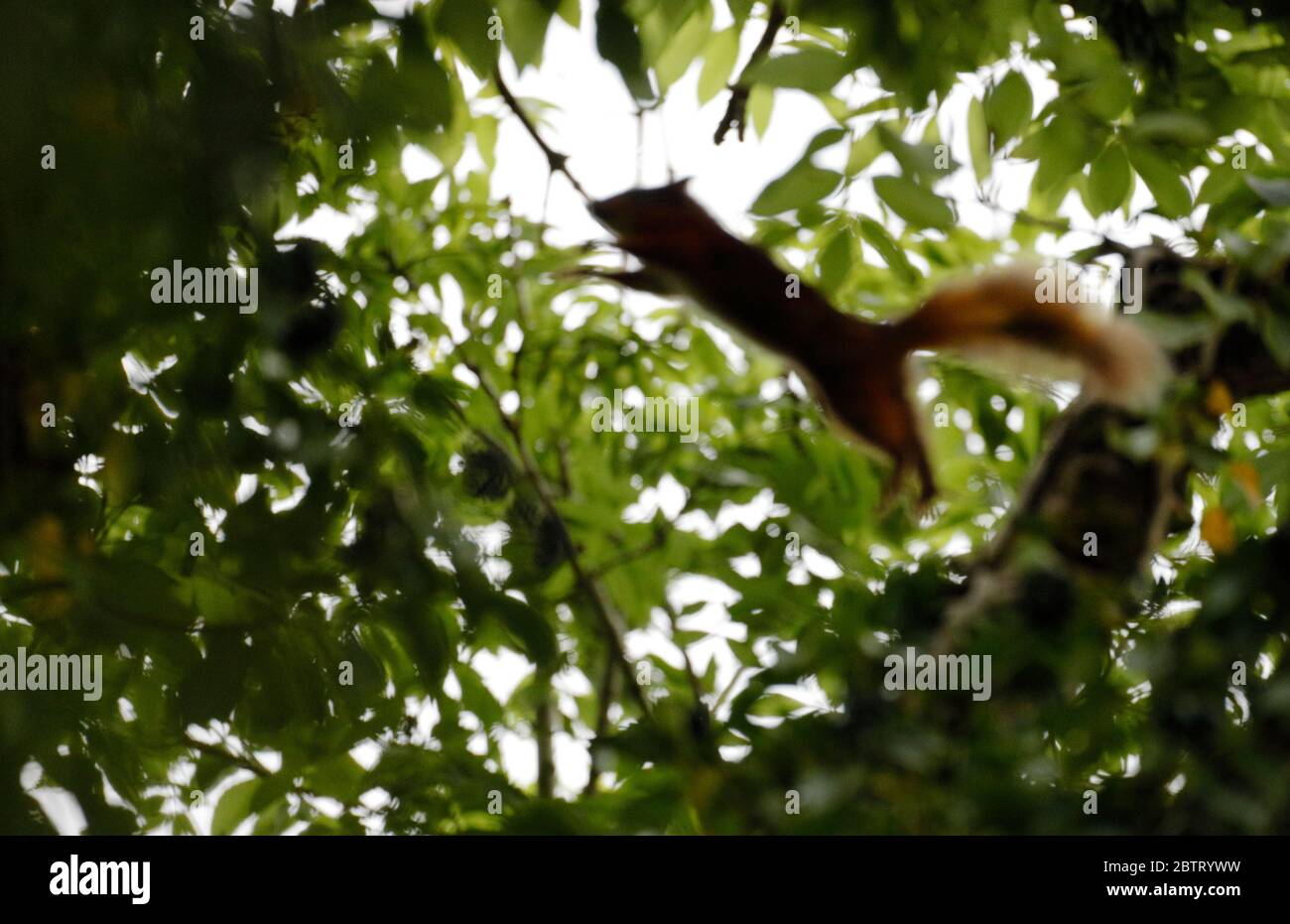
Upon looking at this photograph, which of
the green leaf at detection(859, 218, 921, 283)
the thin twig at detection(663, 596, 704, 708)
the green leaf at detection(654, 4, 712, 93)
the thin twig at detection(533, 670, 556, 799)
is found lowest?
the thin twig at detection(533, 670, 556, 799)

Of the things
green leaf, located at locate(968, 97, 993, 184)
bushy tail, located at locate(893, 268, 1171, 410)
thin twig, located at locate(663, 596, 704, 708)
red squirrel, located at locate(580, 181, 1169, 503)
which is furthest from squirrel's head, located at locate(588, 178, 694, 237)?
thin twig, located at locate(663, 596, 704, 708)

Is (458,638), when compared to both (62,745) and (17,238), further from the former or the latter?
(17,238)

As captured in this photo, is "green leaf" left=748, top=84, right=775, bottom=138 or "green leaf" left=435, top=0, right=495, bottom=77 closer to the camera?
"green leaf" left=435, top=0, right=495, bottom=77

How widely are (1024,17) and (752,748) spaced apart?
0.68 meters

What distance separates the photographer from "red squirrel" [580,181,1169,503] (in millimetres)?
858

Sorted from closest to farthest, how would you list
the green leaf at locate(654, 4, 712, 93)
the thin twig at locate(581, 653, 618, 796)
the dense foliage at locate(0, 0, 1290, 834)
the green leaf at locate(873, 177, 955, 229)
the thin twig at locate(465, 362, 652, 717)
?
the dense foliage at locate(0, 0, 1290, 834) → the green leaf at locate(873, 177, 955, 229) → the green leaf at locate(654, 4, 712, 93) → the thin twig at locate(465, 362, 652, 717) → the thin twig at locate(581, 653, 618, 796)

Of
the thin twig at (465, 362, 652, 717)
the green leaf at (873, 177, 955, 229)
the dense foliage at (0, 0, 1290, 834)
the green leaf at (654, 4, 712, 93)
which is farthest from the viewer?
the thin twig at (465, 362, 652, 717)

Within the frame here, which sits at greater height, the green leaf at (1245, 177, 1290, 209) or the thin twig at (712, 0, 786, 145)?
the thin twig at (712, 0, 786, 145)

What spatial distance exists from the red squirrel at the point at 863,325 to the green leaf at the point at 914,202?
0.25ft

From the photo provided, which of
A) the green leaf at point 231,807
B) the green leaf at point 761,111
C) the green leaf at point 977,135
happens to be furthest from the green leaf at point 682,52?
the green leaf at point 231,807

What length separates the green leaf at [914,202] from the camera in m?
0.91

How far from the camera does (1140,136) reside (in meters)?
0.98

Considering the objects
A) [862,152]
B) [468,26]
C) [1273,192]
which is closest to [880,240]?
[862,152]

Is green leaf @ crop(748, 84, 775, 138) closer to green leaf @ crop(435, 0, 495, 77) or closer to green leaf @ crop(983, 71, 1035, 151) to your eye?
green leaf @ crop(983, 71, 1035, 151)
